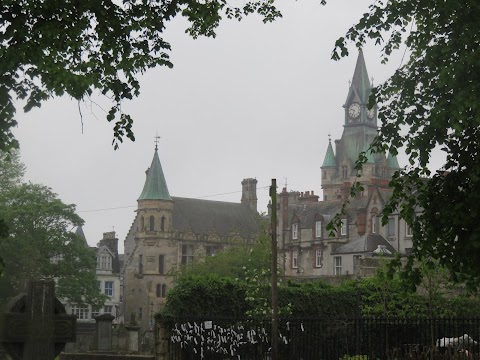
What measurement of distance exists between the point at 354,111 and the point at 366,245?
84.9 meters

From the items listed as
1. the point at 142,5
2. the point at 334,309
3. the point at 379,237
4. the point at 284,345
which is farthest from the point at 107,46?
the point at 379,237

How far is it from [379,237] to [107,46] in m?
68.3

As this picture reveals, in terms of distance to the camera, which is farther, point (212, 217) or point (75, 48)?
point (212, 217)

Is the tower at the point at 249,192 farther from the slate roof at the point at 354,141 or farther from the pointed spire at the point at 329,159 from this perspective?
the pointed spire at the point at 329,159

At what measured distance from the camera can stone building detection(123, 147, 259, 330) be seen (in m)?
104

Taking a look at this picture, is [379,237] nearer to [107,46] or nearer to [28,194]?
[28,194]

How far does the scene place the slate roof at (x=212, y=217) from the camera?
112 meters

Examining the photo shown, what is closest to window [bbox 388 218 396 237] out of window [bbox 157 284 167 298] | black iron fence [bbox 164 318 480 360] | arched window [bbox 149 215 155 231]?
window [bbox 157 284 167 298]

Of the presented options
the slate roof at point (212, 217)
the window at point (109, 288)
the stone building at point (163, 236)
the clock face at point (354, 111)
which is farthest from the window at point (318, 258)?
the clock face at point (354, 111)

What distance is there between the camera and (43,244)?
67.2 metres

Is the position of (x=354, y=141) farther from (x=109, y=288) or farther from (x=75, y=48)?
(x=75, y=48)

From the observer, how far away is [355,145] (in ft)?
530

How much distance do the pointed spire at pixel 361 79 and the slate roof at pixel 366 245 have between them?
77.6 m

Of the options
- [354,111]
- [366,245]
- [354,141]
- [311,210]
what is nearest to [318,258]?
[311,210]
